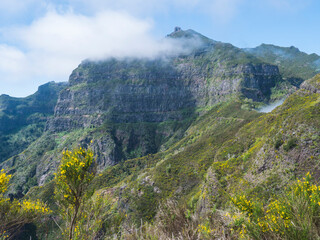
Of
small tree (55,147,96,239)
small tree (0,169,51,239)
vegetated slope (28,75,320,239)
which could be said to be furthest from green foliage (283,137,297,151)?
small tree (0,169,51,239)

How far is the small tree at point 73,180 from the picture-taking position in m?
12.6

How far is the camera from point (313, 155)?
2719 centimetres

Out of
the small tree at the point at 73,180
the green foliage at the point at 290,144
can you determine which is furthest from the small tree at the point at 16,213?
the green foliage at the point at 290,144

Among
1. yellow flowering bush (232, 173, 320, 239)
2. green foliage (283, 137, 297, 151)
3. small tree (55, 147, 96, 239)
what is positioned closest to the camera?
yellow flowering bush (232, 173, 320, 239)

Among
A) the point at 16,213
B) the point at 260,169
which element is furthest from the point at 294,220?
the point at 260,169

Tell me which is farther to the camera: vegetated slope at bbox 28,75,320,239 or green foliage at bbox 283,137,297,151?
green foliage at bbox 283,137,297,151

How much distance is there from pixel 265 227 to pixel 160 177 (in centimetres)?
8612

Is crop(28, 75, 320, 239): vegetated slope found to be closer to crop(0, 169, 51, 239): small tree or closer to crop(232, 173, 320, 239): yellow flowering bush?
crop(232, 173, 320, 239): yellow flowering bush

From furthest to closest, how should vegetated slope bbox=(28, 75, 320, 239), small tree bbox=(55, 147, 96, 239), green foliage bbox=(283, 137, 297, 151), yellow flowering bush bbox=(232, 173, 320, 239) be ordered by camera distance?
green foliage bbox=(283, 137, 297, 151) < vegetated slope bbox=(28, 75, 320, 239) < small tree bbox=(55, 147, 96, 239) < yellow flowering bush bbox=(232, 173, 320, 239)

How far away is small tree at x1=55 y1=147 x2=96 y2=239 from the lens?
41.3 ft

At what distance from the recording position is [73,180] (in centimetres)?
1284

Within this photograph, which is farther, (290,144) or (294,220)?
(290,144)

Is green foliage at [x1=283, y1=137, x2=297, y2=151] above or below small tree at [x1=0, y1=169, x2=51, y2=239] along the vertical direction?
below

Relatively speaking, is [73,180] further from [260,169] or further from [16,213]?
[260,169]
